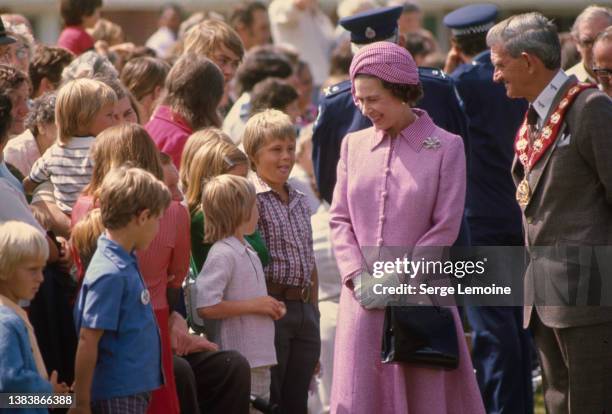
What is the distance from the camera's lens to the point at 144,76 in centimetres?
820

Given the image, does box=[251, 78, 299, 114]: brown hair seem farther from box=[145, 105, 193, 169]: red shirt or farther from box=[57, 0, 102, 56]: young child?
box=[57, 0, 102, 56]: young child

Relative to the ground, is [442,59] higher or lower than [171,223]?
higher

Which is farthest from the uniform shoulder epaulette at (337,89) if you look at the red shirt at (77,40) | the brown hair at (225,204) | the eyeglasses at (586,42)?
the red shirt at (77,40)

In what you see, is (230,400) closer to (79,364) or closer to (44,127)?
(79,364)

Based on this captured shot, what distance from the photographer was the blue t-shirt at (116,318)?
5.41m

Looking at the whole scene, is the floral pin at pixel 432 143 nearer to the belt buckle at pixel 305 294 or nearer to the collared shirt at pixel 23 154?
the belt buckle at pixel 305 294

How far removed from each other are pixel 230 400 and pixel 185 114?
1.77 meters

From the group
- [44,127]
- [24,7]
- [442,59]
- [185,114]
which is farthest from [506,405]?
[24,7]

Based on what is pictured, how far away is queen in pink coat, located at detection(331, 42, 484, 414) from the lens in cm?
606

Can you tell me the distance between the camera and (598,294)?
6.05 m

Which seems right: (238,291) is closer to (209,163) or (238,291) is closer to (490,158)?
(209,163)

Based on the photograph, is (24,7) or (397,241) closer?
(397,241)

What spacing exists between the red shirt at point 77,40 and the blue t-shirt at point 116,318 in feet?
15.0

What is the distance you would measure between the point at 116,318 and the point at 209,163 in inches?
55.0
